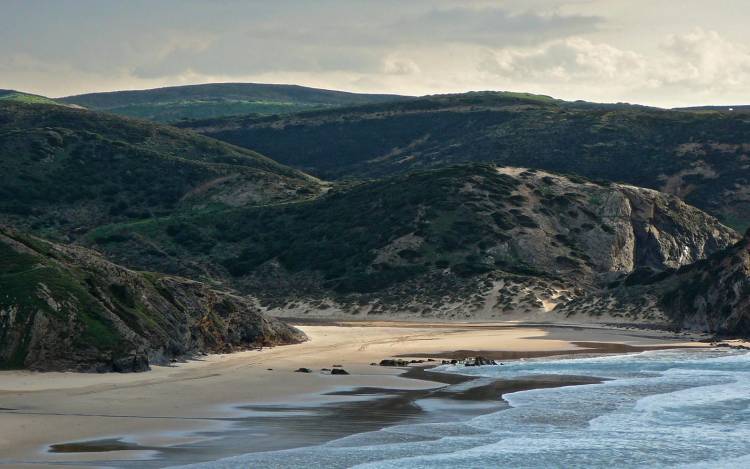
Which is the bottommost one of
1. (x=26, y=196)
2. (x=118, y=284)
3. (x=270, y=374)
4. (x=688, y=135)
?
(x=270, y=374)

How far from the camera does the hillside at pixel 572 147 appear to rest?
13075 centimetres

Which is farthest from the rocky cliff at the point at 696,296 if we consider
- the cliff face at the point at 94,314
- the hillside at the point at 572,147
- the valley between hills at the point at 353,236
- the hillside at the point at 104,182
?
the hillside at the point at 572,147

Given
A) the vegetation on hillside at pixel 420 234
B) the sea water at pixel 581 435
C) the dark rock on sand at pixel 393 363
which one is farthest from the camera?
the vegetation on hillside at pixel 420 234

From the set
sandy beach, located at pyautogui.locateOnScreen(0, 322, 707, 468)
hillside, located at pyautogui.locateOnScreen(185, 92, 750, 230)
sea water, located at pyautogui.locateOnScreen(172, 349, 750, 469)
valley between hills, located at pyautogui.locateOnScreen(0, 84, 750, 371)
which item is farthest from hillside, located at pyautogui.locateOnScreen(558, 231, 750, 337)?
hillside, located at pyautogui.locateOnScreen(185, 92, 750, 230)

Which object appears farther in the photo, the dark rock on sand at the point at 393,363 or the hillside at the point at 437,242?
the hillside at the point at 437,242

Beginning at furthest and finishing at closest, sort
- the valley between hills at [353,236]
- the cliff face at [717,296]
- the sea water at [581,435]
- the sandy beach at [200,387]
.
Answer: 1. the cliff face at [717,296]
2. the valley between hills at [353,236]
3. the sandy beach at [200,387]
4. the sea water at [581,435]

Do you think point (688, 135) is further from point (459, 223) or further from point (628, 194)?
point (459, 223)

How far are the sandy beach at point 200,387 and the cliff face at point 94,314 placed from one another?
33.6 inches

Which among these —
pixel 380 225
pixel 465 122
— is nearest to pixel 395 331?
pixel 380 225

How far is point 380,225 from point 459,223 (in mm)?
7363

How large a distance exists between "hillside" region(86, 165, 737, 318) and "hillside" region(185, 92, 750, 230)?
2683cm

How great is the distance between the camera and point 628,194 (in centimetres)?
9800

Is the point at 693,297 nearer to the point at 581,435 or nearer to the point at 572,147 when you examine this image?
the point at 581,435

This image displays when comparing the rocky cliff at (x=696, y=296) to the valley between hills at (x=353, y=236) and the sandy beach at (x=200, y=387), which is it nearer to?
the valley between hills at (x=353, y=236)
